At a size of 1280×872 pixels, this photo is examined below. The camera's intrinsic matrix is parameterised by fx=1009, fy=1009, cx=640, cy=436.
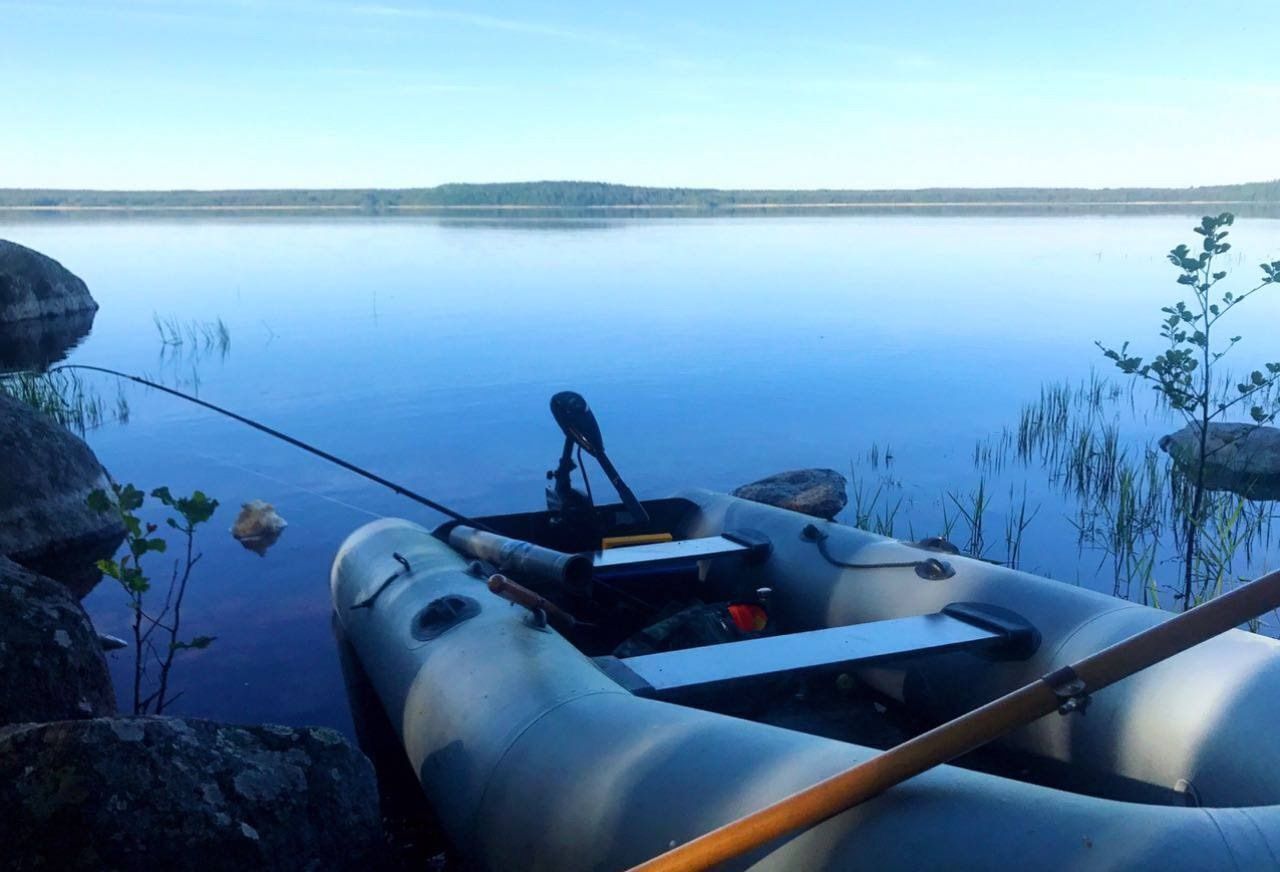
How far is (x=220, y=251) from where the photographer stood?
119ft

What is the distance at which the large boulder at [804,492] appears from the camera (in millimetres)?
6855

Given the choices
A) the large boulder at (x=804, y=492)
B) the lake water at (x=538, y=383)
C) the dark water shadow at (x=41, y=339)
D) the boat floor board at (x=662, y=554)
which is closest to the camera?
the boat floor board at (x=662, y=554)

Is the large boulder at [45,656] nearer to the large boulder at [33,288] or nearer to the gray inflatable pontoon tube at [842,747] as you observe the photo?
the gray inflatable pontoon tube at [842,747]

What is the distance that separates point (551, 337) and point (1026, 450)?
29.2 feet

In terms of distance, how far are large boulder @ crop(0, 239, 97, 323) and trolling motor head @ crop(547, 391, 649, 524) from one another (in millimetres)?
16046

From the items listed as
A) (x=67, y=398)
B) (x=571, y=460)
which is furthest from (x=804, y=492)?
(x=67, y=398)

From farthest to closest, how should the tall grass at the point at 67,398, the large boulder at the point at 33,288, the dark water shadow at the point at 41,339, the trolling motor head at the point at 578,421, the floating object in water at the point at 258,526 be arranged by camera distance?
the large boulder at the point at 33,288, the dark water shadow at the point at 41,339, the tall grass at the point at 67,398, the floating object in water at the point at 258,526, the trolling motor head at the point at 578,421

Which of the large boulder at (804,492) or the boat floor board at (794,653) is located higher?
the boat floor board at (794,653)

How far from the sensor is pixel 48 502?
570cm

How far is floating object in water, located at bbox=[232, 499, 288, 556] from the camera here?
670cm

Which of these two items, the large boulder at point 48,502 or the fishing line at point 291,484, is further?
the fishing line at point 291,484

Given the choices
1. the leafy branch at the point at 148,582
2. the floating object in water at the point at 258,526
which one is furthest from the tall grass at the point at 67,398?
the leafy branch at the point at 148,582

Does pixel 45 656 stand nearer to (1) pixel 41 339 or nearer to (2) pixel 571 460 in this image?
(2) pixel 571 460

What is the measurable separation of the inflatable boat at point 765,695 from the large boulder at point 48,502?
6.83ft
